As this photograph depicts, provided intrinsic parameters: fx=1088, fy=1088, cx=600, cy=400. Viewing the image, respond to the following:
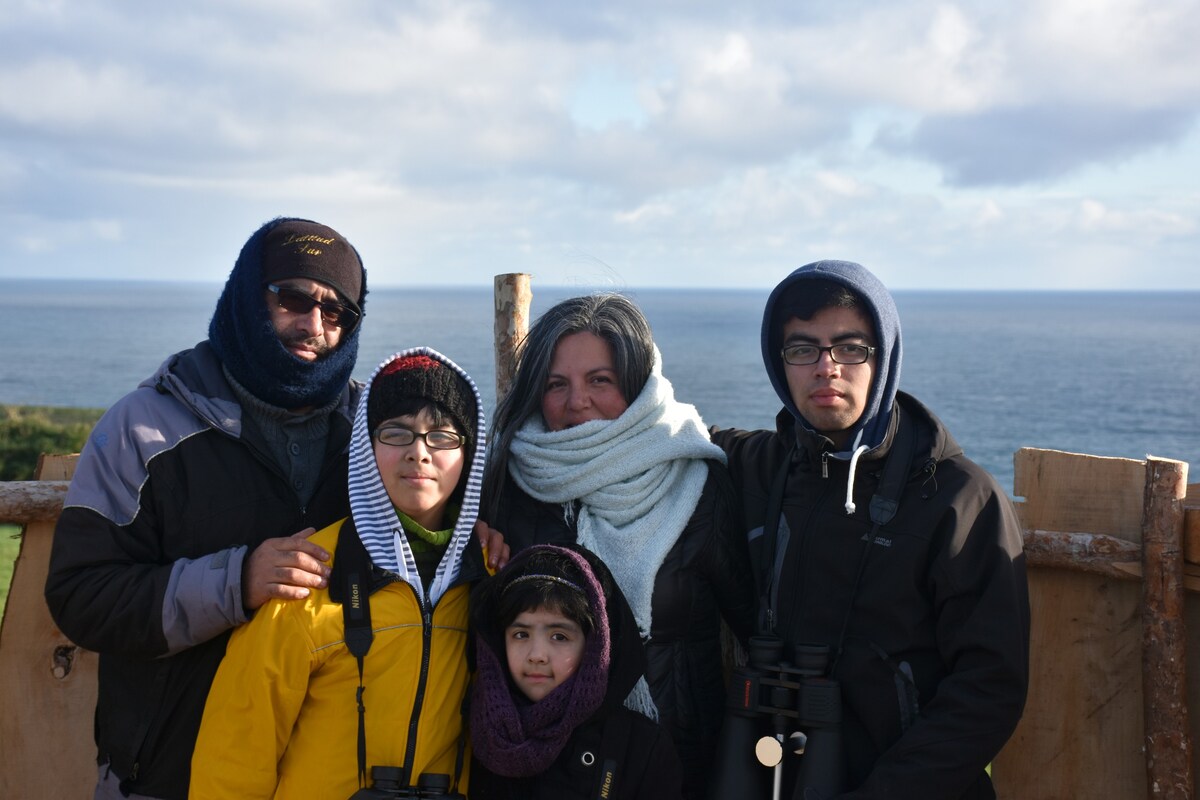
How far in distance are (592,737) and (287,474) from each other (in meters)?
1.24

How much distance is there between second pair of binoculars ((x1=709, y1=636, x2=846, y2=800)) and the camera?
10.4 feet

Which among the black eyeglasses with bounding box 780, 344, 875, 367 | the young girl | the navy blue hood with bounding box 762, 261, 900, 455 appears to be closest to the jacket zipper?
the young girl

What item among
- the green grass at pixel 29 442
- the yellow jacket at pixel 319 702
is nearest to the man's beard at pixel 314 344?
the yellow jacket at pixel 319 702

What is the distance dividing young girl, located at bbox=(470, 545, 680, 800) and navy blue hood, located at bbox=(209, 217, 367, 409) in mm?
846

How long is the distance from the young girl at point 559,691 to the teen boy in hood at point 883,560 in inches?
19.7

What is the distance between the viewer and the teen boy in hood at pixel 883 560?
10.0ft

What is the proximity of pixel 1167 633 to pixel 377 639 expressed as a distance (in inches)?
104

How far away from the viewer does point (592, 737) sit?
3.19 m

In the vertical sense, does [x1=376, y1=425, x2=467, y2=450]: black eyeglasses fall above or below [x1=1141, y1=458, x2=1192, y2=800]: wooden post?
above

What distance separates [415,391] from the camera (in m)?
3.25

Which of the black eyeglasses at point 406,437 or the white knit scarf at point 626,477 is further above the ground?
the black eyeglasses at point 406,437

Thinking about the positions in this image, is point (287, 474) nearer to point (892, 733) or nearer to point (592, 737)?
point (592, 737)

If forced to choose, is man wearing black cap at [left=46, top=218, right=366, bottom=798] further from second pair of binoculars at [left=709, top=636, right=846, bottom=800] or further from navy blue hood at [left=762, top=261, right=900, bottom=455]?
navy blue hood at [left=762, top=261, right=900, bottom=455]

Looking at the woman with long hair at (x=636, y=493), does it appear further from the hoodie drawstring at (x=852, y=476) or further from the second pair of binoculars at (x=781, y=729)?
the hoodie drawstring at (x=852, y=476)
